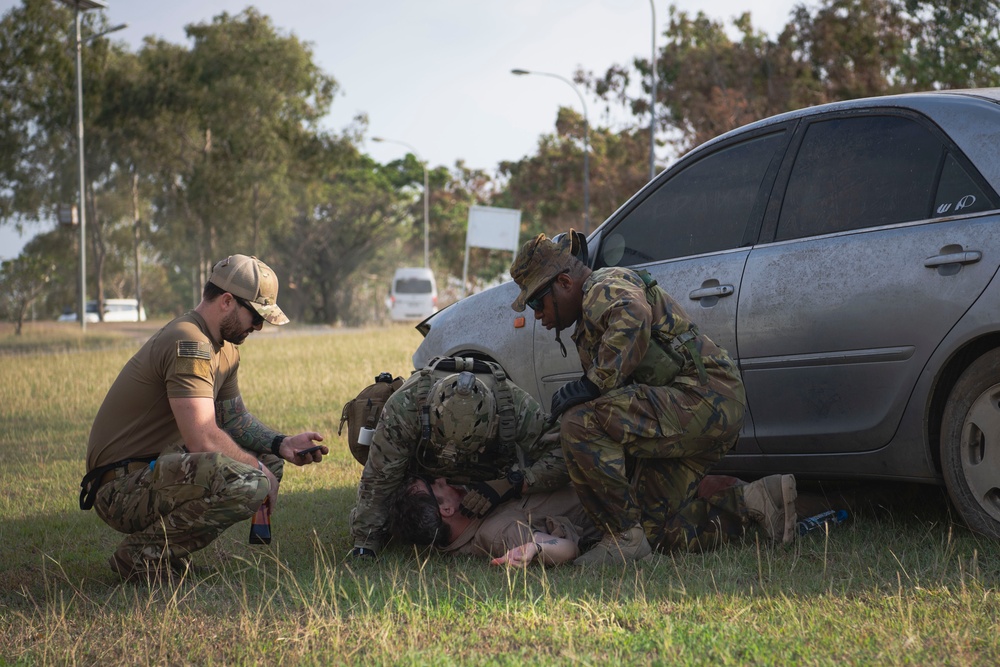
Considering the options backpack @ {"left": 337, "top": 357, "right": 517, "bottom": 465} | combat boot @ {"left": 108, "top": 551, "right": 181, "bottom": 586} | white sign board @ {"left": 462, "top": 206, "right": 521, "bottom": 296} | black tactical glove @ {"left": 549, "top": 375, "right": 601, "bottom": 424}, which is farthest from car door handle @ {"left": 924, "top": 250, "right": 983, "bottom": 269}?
white sign board @ {"left": 462, "top": 206, "right": 521, "bottom": 296}

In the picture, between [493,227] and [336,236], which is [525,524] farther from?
[336,236]

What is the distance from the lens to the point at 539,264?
4695 millimetres

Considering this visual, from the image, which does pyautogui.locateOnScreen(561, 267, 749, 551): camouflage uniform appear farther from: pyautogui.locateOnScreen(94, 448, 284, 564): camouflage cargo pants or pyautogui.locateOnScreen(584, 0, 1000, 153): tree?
pyautogui.locateOnScreen(584, 0, 1000, 153): tree

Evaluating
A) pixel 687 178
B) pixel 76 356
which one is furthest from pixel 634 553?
pixel 76 356

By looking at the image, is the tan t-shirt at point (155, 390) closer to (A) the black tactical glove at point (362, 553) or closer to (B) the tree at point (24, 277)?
(A) the black tactical glove at point (362, 553)

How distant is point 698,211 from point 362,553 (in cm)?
234

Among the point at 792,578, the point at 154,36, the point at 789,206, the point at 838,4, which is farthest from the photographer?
the point at 154,36

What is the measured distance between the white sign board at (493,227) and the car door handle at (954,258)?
3054 centimetres

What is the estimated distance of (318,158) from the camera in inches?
1485

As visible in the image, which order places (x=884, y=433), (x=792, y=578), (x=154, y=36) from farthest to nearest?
1. (x=154, y=36)
2. (x=884, y=433)
3. (x=792, y=578)

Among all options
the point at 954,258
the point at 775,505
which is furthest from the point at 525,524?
the point at 954,258

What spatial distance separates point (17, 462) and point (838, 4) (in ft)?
68.3

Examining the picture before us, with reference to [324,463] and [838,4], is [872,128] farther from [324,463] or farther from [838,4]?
[838,4]

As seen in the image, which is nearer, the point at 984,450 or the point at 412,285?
the point at 984,450
